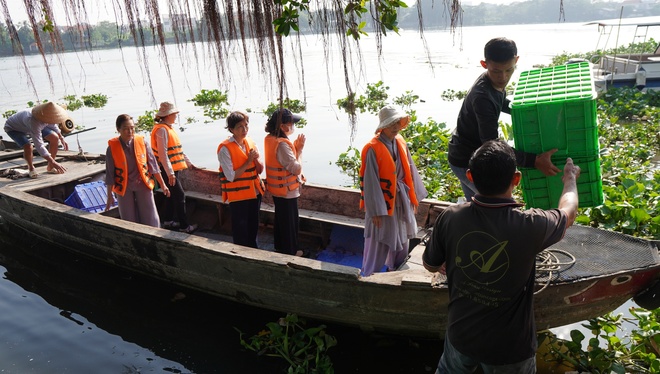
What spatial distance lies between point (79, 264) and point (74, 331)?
1386 millimetres

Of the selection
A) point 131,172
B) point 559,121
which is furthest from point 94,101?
point 559,121

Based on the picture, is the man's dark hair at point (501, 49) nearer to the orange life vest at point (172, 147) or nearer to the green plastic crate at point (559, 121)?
the green plastic crate at point (559, 121)

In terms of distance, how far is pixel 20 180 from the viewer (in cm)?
719

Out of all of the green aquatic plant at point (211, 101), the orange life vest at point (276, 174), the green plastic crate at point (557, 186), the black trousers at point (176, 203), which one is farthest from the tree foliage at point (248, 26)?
the green aquatic plant at point (211, 101)

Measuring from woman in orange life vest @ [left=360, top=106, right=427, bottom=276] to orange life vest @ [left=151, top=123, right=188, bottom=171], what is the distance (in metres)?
2.67

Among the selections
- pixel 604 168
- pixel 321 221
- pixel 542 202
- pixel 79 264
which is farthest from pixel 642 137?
pixel 79 264

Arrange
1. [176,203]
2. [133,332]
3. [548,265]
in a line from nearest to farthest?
[548,265], [133,332], [176,203]

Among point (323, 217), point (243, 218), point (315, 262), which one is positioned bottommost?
point (323, 217)

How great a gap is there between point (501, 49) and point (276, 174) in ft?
7.74

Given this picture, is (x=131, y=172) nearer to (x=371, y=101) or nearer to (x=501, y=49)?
(x=501, y=49)

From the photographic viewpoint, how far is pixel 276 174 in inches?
183

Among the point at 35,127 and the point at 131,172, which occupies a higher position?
the point at 35,127

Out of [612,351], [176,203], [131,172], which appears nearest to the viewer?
[612,351]

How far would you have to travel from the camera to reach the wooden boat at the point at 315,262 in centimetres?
348
